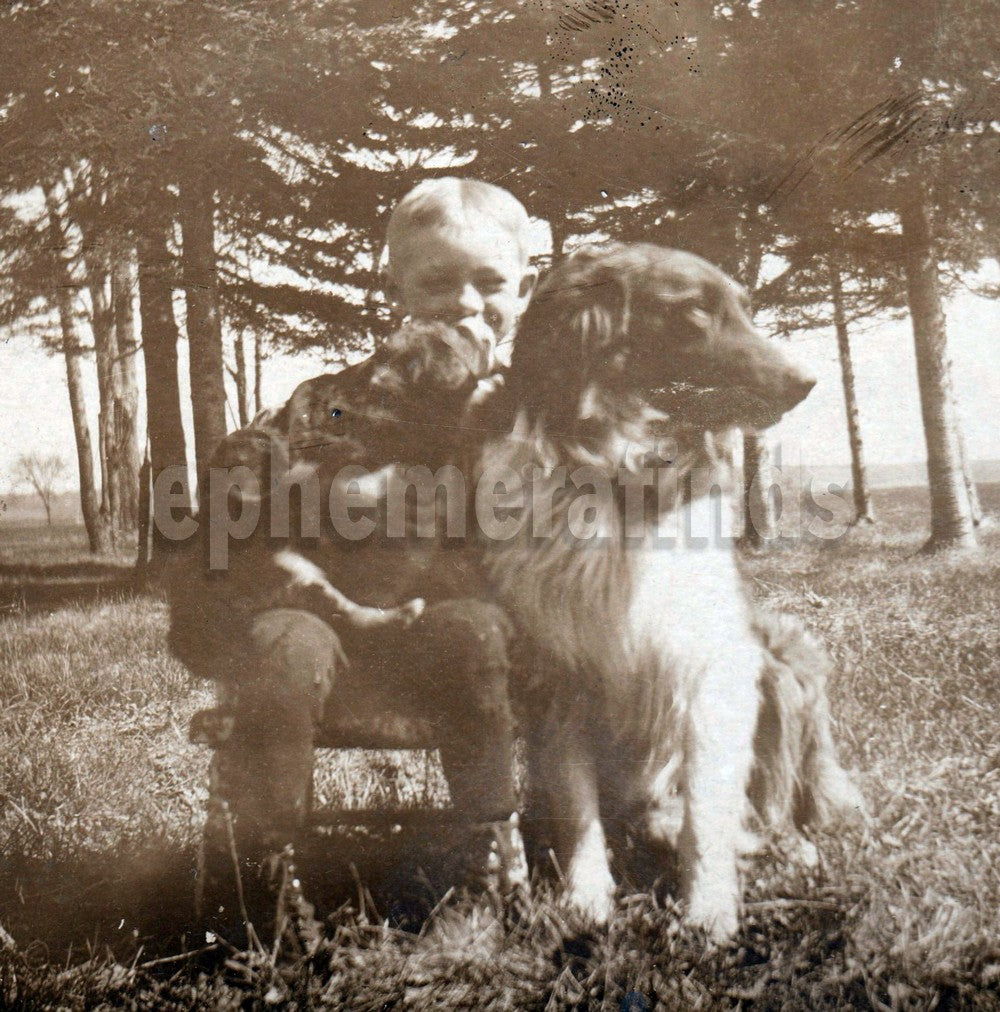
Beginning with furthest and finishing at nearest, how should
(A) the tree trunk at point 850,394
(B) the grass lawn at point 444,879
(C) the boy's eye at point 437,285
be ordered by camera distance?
1. (A) the tree trunk at point 850,394
2. (C) the boy's eye at point 437,285
3. (B) the grass lawn at point 444,879

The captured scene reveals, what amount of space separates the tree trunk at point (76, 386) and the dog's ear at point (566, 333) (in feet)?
3.85

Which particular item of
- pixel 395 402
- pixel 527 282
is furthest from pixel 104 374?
pixel 527 282

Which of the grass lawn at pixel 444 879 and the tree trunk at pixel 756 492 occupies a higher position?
the tree trunk at pixel 756 492

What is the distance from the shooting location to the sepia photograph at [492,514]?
187cm

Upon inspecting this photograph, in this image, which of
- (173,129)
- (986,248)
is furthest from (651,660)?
(173,129)

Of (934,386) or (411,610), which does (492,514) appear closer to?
(411,610)

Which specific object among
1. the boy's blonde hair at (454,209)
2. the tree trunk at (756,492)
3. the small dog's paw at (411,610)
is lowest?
the small dog's paw at (411,610)

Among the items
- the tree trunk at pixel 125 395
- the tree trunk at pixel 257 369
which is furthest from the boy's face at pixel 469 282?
the tree trunk at pixel 125 395

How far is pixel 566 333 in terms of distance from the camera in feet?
6.23

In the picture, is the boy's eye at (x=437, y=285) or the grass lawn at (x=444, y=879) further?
the boy's eye at (x=437, y=285)

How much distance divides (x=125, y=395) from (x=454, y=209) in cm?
101

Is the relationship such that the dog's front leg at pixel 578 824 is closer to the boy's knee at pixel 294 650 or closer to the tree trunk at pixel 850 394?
the boy's knee at pixel 294 650

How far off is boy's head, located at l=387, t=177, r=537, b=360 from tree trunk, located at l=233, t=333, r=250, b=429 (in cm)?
43

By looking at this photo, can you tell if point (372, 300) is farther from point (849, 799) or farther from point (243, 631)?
point (849, 799)
